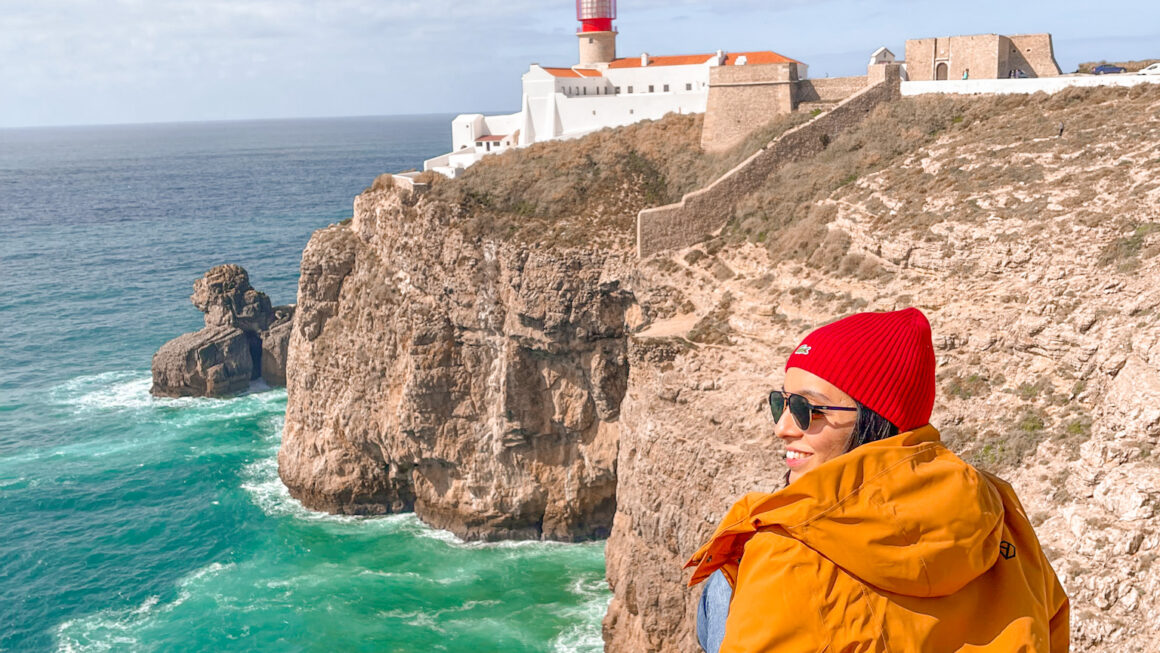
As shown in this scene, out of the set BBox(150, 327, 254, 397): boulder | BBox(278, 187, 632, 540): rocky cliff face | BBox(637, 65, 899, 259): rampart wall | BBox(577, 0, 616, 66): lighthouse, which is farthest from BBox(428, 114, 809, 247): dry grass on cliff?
BBox(150, 327, 254, 397): boulder

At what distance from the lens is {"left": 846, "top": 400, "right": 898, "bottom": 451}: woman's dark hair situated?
3979 mm

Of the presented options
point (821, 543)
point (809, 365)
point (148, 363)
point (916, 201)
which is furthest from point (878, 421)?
point (148, 363)

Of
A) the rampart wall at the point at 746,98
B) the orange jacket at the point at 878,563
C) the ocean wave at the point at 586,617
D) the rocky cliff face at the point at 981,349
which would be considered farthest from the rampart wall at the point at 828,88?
the orange jacket at the point at 878,563

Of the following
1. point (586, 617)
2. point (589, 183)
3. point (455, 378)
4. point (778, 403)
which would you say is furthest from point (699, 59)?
point (778, 403)

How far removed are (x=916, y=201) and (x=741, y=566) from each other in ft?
92.7

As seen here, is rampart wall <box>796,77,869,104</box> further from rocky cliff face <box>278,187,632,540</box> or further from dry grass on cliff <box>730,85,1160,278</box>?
rocky cliff face <box>278,187,632,540</box>

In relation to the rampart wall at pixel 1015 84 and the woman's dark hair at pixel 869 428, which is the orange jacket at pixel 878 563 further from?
the rampart wall at pixel 1015 84

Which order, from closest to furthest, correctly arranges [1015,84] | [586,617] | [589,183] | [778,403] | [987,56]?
[778,403] < [586,617] < [1015,84] < [987,56] < [589,183]

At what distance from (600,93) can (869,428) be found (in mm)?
52024

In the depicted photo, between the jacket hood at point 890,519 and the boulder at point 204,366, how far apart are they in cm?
6052

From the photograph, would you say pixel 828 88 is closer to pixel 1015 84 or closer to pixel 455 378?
pixel 1015 84

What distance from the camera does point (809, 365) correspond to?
4.09 metres

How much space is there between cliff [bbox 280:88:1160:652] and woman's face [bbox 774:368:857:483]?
599 inches

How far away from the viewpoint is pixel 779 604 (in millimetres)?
3410
